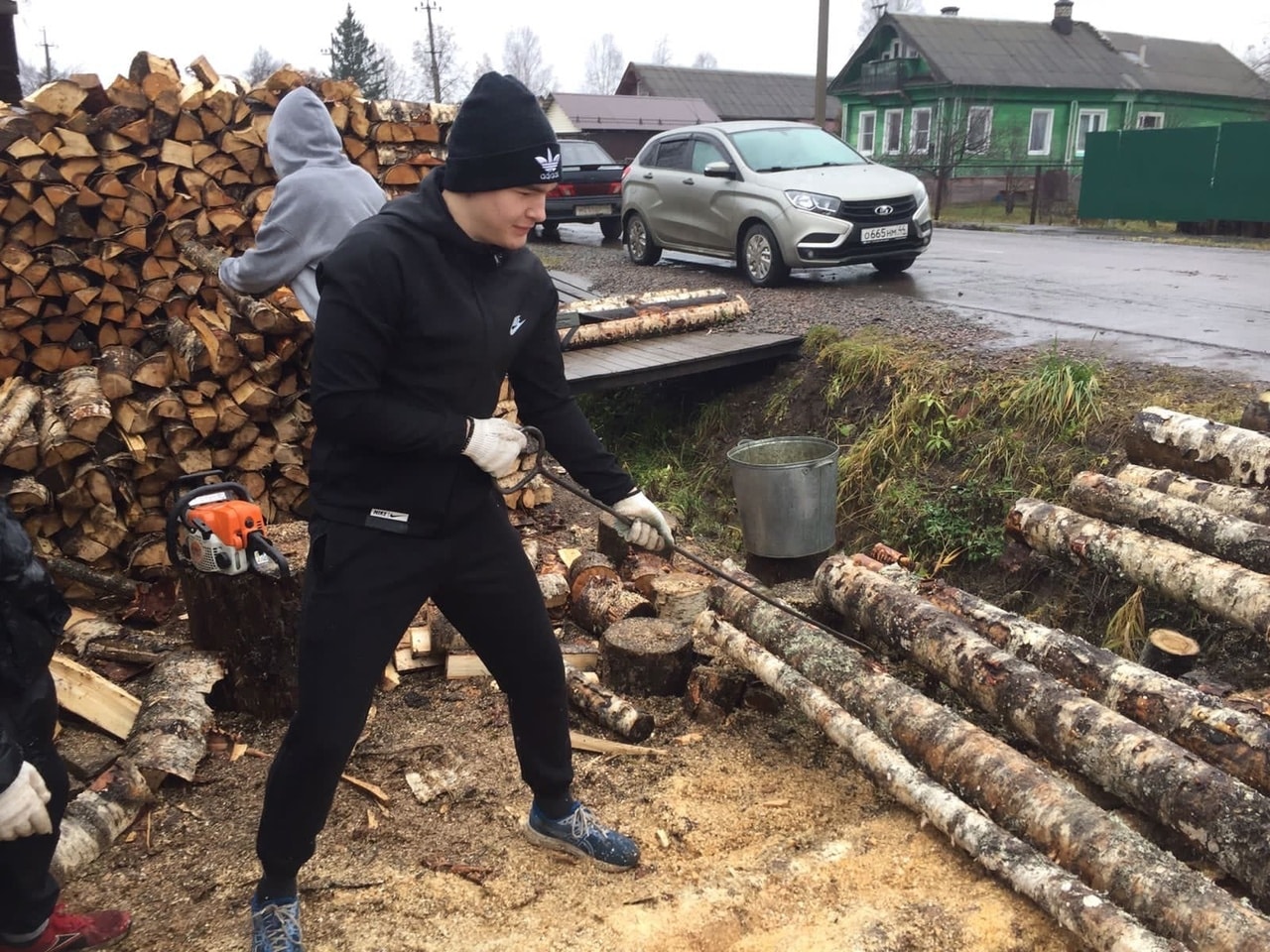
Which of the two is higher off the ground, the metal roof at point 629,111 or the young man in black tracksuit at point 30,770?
the metal roof at point 629,111

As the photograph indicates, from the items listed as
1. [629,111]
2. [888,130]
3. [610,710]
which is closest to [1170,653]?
[610,710]

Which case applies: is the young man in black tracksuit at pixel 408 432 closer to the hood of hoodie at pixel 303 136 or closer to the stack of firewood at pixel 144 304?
the hood of hoodie at pixel 303 136

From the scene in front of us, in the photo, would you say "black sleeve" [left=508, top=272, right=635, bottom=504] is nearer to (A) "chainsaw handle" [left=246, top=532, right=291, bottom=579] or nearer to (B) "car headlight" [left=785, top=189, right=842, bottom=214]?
(A) "chainsaw handle" [left=246, top=532, right=291, bottom=579]

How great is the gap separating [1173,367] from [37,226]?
6.88 m

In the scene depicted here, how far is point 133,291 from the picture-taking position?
6.04 metres

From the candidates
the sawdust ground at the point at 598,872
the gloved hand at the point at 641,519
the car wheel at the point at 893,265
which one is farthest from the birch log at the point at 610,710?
the car wheel at the point at 893,265

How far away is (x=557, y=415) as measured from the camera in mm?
3037

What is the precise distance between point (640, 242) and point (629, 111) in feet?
105

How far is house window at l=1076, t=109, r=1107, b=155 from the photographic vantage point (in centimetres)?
3494

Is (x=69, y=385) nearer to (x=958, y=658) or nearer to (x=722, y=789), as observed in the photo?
(x=722, y=789)

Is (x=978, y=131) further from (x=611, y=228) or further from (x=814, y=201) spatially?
(x=814, y=201)

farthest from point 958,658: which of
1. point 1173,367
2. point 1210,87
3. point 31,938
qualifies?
point 1210,87

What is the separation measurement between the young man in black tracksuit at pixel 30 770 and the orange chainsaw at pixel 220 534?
1.18 metres

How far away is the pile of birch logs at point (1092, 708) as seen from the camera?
2746 millimetres
